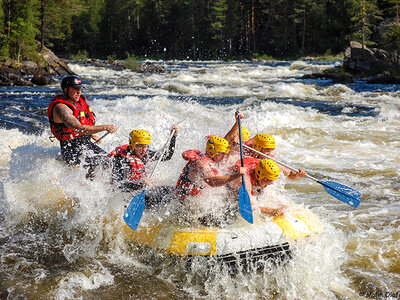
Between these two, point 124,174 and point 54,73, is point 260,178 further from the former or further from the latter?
point 54,73

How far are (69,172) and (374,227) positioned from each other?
3.95m

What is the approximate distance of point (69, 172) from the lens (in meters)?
5.20

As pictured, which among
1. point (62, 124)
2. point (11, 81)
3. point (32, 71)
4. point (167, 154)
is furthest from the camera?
point (32, 71)

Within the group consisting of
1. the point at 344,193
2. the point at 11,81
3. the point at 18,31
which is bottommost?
the point at 344,193

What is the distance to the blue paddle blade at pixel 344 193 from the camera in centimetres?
498

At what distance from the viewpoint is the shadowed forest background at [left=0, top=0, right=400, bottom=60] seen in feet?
135

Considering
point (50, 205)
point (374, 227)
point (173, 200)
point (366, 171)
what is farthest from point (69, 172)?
point (366, 171)

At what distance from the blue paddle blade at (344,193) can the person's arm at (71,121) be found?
2.65 meters

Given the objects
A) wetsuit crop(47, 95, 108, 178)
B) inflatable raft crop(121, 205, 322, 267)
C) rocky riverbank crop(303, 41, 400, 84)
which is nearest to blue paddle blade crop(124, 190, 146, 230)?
inflatable raft crop(121, 205, 322, 267)

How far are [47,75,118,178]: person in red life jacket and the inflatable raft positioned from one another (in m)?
1.26

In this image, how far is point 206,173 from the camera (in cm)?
437

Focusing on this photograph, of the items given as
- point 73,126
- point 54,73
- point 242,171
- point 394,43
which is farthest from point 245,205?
point 54,73

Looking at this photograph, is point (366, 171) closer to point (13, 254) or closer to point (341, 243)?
point (341, 243)

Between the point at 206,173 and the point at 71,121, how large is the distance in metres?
1.79
